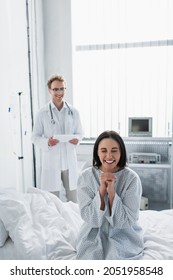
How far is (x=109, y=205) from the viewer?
4.11 ft

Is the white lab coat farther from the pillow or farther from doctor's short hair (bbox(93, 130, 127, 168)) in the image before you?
doctor's short hair (bbox(93, 130, 127, 168))

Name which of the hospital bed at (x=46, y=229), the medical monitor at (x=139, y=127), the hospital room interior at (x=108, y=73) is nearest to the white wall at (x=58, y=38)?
the hospital room interior at (x=108, y=73)

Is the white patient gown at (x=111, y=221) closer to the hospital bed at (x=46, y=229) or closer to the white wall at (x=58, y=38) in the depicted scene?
→ the hospital bed at (x=46, y=229)

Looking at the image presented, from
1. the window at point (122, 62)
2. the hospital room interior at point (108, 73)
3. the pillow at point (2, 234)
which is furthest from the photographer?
the window at point (122, 62)

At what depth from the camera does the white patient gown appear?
1.23 meters

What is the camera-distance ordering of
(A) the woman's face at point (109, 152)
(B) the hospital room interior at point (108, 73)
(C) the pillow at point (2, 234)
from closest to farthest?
1. (A) the woman's face at point (109, 152)
2. (C) the pillow at point (2, 234)
3. (B) the hospital room interior at point (108, 73)

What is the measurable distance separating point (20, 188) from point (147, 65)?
1703 mm

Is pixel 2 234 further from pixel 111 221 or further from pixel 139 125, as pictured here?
pixel 139 125

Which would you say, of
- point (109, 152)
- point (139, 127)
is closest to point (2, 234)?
point (109, 152)

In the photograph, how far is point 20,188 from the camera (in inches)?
103

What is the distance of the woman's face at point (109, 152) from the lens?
1.22 metres

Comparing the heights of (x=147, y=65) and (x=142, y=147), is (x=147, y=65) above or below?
above
